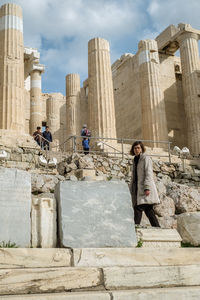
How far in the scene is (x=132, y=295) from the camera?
4148 mm

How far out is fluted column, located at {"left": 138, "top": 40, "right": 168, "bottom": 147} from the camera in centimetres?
2076

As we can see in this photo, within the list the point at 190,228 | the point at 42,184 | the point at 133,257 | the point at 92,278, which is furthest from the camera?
the point at 42,184

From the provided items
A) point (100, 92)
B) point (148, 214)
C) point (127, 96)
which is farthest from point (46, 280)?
point (127, 96)

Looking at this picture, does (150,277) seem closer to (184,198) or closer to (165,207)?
(165,207)

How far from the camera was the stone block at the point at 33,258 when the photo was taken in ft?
14.9

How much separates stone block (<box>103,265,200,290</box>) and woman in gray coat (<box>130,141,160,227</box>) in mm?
1846

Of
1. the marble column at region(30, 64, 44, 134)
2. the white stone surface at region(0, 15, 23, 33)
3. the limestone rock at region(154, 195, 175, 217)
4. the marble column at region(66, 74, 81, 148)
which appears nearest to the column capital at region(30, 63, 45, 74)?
the marble column at region(30, 64, 44, 134)

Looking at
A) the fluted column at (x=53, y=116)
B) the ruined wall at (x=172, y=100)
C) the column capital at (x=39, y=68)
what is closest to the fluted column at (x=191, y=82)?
the ruined wall at (x=172, y=100)

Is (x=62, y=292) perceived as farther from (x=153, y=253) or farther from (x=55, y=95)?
(x=55, y=95)

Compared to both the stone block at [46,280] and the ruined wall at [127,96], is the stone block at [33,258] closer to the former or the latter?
the stone block at [46,280]

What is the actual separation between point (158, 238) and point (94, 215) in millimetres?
1006

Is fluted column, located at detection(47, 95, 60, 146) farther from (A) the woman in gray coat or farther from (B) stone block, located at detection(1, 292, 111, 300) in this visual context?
(B) stone block, located at detection(1, 292, 111, 300)

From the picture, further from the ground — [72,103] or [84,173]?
[72,103]

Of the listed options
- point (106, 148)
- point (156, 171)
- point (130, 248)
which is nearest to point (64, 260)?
point (130, 248)
